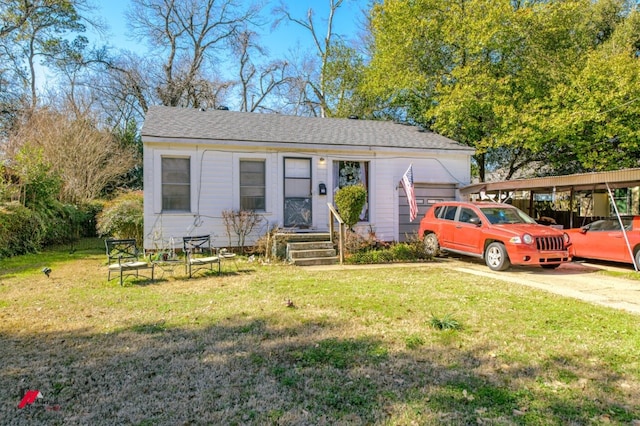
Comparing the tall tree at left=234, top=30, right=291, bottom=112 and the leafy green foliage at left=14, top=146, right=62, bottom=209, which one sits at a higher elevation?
the tall tree at left=234, top=30, right=291, bottom=112

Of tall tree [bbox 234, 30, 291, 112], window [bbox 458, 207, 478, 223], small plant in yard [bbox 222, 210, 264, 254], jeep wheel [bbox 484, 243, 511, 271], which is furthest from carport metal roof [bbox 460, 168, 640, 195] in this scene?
tall tree [bbox 234, 30, 291, 112]

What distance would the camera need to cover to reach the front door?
40.3 ft

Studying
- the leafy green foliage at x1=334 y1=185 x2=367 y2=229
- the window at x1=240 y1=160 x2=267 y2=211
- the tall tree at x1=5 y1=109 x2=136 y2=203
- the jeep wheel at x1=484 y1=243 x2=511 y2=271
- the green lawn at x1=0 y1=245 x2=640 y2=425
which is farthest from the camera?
the tall tree at x1=5 y1=109 x2=136 y2=203

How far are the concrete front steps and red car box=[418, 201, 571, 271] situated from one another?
10.3 feet

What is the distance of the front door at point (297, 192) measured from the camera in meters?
12.3

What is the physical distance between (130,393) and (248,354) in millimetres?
1172

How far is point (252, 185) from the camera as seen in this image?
39.3 feet

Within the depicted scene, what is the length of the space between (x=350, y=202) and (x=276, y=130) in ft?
Result: 13.7

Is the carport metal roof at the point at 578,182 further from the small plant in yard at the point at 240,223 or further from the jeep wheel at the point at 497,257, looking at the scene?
the small plant in yard at the point at 240,223

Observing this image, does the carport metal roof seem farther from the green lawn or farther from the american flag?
the green lawn

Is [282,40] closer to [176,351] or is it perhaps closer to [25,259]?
[25,259]

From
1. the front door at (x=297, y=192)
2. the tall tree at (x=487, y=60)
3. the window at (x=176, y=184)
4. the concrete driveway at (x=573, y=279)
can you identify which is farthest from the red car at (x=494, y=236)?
the tall tree at (x=487, y=60)

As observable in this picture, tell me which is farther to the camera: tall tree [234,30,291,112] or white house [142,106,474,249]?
tall tree [234,30,291,112]

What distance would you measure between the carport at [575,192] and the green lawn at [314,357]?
5064 millimetres
